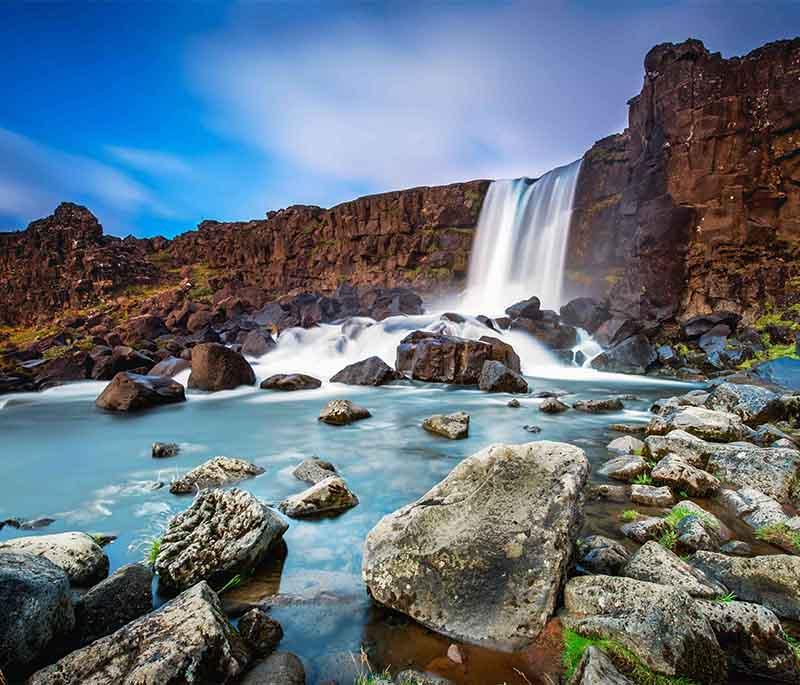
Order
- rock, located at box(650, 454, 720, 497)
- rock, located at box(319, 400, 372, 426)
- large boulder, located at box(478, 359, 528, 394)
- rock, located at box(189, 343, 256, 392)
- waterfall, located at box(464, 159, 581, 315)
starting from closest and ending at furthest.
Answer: rock, located at box(650, 454, 720, 497) < rock, located at box(319, 400, 372, 426) < large boulder, located at box(478, 359, 528, 394) < rock, located at box(189, 343, 256, 392) < waterfall, located at box(464, 159, 581, 315)

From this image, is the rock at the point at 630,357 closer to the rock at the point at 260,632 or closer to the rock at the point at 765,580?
the rock at the point at 765,580

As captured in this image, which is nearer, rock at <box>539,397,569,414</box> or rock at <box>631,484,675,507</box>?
rock at <box>631,484,675,507</box>

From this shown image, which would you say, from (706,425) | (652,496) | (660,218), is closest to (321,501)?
(652,496)

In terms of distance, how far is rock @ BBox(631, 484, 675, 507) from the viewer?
208 inches

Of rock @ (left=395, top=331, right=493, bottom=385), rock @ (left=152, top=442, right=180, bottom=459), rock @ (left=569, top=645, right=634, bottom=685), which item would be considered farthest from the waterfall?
rock @ (left=569, top=645, right=634, bottom=685)

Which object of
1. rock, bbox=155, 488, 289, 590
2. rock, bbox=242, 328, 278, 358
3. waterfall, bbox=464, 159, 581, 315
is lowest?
rock, bbox=155, 488, 289, 590

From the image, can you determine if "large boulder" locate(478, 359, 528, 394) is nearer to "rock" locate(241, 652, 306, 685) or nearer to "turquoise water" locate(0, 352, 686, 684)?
"turquoise water" locate(0, 352, 686, 684)

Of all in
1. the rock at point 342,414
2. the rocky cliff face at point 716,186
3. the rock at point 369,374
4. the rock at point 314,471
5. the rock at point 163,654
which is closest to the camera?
the rock at point 163,654

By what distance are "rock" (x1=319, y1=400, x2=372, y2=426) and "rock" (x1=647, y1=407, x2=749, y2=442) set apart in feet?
21.8

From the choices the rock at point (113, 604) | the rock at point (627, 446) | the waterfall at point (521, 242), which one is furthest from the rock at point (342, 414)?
the waterfall at point (521, 242)

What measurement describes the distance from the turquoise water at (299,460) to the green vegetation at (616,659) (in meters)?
0.13

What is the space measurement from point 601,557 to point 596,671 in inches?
61.1

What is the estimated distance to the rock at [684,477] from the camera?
18.2ft

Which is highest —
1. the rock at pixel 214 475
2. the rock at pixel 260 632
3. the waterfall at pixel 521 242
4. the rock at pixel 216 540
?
the waterfall at pixel 521 242
